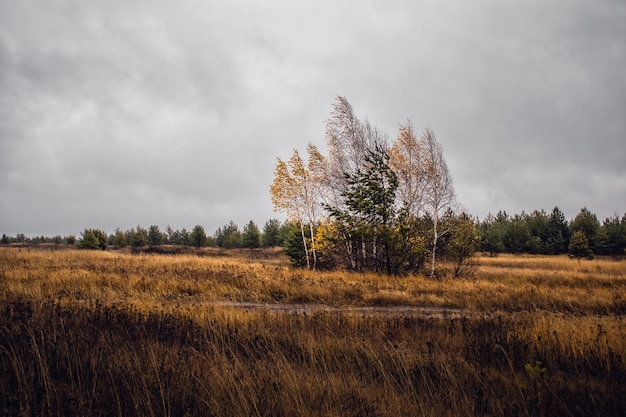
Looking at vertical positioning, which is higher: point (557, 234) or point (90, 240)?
point (90, 240)

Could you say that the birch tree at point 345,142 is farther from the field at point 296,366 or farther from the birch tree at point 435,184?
the field at point 296,366

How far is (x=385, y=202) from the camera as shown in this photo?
18828 millimetres

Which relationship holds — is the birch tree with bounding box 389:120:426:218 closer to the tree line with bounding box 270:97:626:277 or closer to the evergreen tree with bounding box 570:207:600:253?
the tree line with bounding box 270:97:626:277

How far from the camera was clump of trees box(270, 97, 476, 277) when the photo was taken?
747 inches

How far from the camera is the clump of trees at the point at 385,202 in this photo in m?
19.0

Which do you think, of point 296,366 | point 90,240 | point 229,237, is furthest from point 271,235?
point 296,366

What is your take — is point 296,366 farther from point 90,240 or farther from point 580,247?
point 580,247

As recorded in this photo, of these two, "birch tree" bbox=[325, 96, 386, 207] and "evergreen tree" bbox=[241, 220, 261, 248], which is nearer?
"birch tree" bbox=[325, 96, 386, 207]

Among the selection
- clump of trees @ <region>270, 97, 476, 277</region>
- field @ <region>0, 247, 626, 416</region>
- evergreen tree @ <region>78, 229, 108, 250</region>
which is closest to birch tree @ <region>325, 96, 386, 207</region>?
clump of trees @ <region>270, 97, 476, 277</region>

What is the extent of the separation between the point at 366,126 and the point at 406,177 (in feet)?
13.5

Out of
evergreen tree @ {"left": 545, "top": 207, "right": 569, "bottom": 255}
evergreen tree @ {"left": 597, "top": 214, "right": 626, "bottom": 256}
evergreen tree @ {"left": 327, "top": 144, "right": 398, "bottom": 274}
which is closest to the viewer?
evergreen tree @ {"left": 327, "top": 144, "right": 398, "bottom": 274}

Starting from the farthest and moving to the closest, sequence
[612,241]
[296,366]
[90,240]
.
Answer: [612,241] < [90,240] < [296,366]

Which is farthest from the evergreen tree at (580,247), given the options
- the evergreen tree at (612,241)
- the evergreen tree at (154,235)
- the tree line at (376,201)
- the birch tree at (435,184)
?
the evergreen tree at (154,235)

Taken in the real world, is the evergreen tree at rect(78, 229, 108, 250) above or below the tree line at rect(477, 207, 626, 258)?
above
